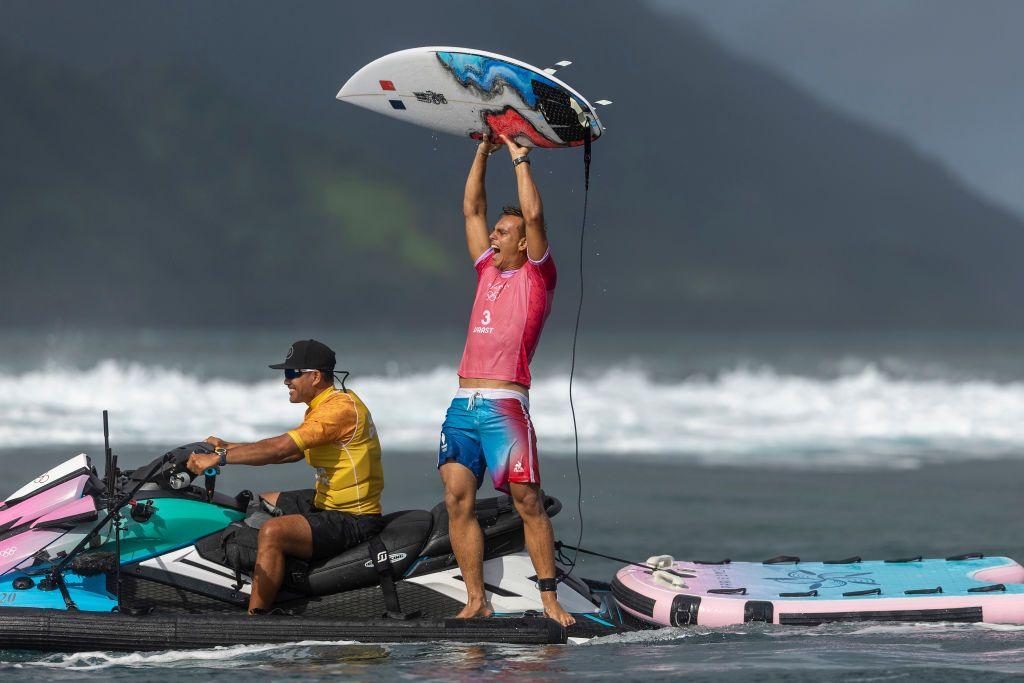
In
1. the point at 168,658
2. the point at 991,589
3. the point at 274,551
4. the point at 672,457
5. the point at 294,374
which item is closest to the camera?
the point at 168,658

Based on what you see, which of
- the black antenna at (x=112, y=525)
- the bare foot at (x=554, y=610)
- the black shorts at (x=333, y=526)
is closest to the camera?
the black antenna at (x=112, y=525)

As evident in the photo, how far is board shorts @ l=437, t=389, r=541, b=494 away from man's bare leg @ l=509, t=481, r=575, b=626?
59 mm

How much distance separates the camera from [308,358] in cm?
693

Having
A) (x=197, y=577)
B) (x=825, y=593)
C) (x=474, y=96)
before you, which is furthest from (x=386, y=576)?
(x=474, y=96)

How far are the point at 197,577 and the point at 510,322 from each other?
2.01 m

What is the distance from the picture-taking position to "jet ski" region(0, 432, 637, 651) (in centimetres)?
641

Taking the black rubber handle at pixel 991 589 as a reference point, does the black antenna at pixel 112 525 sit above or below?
above

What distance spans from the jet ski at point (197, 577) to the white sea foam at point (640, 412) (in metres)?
10.3

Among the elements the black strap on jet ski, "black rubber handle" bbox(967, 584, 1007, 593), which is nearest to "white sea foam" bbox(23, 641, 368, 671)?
the black strap on jet ski

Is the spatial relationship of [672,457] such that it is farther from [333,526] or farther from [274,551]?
[274,551]

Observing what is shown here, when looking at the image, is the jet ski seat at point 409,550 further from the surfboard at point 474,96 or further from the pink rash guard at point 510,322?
the surfboard at point 474,96

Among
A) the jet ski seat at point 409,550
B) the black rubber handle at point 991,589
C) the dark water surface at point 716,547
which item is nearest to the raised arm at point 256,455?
the jet ski seat at point 409,550

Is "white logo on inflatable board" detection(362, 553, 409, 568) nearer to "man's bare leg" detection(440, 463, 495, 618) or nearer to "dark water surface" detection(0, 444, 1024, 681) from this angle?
"man's bare leg" detection(440, 463, 495, 618)

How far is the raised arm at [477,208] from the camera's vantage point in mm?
7355
